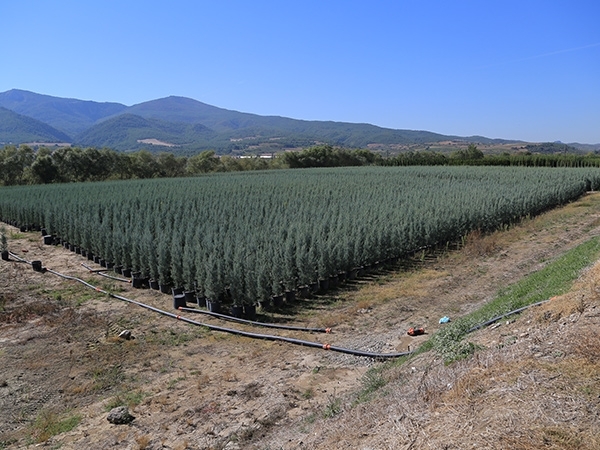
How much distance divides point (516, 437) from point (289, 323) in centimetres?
580

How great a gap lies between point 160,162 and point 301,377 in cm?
5321

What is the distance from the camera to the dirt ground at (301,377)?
144 inches

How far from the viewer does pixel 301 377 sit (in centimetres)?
627

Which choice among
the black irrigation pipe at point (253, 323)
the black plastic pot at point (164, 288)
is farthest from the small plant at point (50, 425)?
the black plastic pot at point (164, 288)

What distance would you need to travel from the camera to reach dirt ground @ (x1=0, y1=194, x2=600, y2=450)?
3666mm

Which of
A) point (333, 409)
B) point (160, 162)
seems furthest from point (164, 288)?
point (160, 162)

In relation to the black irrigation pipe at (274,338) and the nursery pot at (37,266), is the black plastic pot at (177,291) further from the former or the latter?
the nursery pot at (37,266)

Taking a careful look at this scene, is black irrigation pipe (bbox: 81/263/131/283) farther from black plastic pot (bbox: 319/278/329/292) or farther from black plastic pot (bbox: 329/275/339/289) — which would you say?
black plastic pot (bbox: 329/275/339/289)

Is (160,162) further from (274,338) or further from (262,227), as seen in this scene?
(274,338)

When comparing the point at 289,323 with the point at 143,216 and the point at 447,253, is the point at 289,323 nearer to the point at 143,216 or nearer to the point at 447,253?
the point at 447,253

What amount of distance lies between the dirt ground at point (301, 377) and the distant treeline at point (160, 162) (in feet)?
131

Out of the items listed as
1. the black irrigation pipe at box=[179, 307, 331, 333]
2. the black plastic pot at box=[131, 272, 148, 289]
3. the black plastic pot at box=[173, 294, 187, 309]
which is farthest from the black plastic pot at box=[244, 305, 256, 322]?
the black plastic pot at box=[131, 272, 148, 289]

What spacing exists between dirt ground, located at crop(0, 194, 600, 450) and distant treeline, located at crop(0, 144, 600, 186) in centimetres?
3998

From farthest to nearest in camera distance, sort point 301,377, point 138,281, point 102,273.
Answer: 1. point 102,273
2. point 138,281
3. point 301,377
